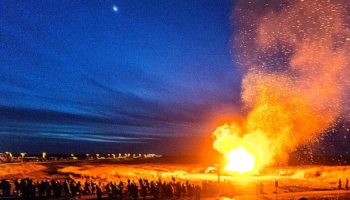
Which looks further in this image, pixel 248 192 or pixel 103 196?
pixel 248 192

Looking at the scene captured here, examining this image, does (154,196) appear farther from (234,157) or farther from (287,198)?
(234,157)

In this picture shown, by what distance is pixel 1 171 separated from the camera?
5741 cm

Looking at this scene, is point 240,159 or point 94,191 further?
point 240,159

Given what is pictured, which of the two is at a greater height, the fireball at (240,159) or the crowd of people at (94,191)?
the fireball at (240,159)

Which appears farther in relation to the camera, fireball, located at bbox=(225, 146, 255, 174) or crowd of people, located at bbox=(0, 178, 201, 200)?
fireball, located at bbox=(225, 146, 255, 174)

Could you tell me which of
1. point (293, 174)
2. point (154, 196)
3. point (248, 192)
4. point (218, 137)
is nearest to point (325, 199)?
point (248, 192)

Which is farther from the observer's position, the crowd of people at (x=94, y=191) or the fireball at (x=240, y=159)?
the fireball at (x=240, y=159)

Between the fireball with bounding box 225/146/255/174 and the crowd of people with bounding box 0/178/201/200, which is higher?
the fireball with bounding box 225/146/255/174

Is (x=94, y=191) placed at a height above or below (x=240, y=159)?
below

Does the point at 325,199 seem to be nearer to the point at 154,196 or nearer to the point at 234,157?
the point at 154,196

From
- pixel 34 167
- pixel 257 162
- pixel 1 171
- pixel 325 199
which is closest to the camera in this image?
pixel 325 199

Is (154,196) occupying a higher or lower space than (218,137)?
lower

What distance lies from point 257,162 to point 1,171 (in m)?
37.0

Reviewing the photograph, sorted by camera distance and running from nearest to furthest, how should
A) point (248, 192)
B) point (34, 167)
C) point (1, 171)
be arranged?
point (248, 192)
point (1, 171)
point (34, 167)
